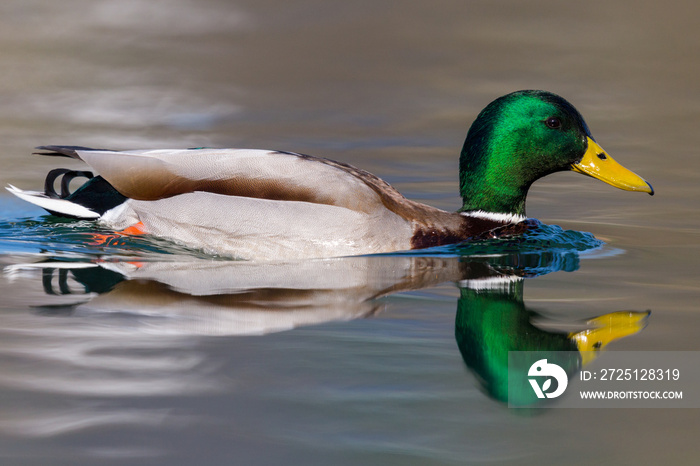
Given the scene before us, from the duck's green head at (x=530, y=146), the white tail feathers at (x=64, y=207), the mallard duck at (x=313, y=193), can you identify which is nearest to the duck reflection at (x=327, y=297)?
the mallard duck at (x=313, y=193)

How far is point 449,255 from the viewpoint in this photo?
231 inches

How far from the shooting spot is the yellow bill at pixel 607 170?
20.3ft

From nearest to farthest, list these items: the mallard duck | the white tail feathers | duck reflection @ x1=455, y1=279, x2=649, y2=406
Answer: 1. duck reflection @ x1=455, y1=279, x2=649, y2=406
2. the mallard duck
3. the white tail feathers

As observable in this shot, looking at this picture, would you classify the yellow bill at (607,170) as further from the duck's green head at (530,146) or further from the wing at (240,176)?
the wing at (240,176)

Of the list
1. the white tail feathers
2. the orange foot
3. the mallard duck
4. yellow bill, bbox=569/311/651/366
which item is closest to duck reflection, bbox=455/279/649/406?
yellow bill, bbox=569/311/651/366

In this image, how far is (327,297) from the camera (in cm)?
461

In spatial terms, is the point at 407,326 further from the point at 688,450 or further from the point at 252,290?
the point at 688,450

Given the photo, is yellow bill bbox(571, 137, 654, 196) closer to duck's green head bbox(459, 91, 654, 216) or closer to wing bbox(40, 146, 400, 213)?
duck's green head bbox(459, 91, 654, 216)

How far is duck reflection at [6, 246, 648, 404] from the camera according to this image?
3924 millimetres

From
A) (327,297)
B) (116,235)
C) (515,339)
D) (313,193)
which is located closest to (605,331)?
(515,339)

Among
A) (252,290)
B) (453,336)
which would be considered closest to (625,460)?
(453,336)

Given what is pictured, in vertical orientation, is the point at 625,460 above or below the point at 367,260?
below

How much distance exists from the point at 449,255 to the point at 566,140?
4.26ft

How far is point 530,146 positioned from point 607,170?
587mm
